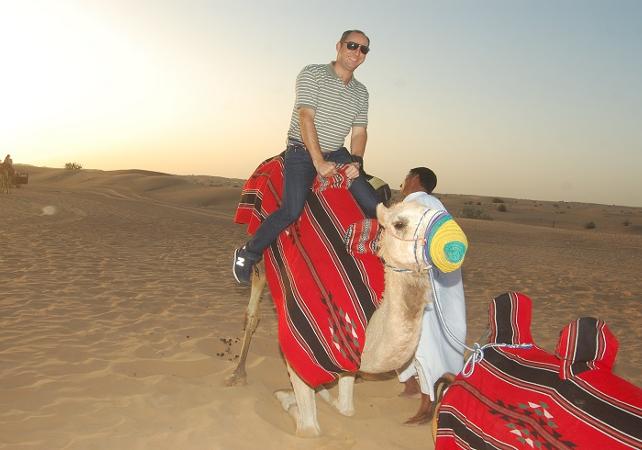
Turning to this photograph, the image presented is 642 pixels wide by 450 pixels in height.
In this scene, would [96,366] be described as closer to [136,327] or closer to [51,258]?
[136,327]

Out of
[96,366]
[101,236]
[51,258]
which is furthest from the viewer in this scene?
[101,236]

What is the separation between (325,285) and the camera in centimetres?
300

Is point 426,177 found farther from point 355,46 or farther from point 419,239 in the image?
point 419,239

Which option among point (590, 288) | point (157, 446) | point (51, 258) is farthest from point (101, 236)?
point (590, 288)

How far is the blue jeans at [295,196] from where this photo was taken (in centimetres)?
356

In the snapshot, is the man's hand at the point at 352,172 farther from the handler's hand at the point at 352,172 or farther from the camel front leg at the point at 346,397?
the camel front leg at the point at 346,397

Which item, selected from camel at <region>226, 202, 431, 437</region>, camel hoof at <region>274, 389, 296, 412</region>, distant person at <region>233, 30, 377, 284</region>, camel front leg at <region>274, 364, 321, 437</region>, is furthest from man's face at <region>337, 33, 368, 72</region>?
camel hoof at <region>274, 389, 296, 412</region>

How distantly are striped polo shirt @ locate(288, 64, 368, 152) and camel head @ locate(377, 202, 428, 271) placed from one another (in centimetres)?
175

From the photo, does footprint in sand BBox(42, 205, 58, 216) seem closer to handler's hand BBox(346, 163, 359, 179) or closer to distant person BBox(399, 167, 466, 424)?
handler's hand BBox(346, 163, 359, 179)

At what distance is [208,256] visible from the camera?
434 inches

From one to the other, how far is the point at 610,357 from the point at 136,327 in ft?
16.3

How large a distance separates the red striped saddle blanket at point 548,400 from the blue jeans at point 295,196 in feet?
5.08

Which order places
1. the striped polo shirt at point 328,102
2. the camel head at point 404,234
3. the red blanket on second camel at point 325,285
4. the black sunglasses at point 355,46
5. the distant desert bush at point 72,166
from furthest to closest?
the distant desert bush at point 72,166 < the striped polo shirt at point 328,102 < the black sunglasses at point 355,46 < the red blanket on second camel at point 325,285 < the camel head at point 404,234

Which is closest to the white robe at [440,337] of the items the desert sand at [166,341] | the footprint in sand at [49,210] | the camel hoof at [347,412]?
the desert sand at [166,341]
